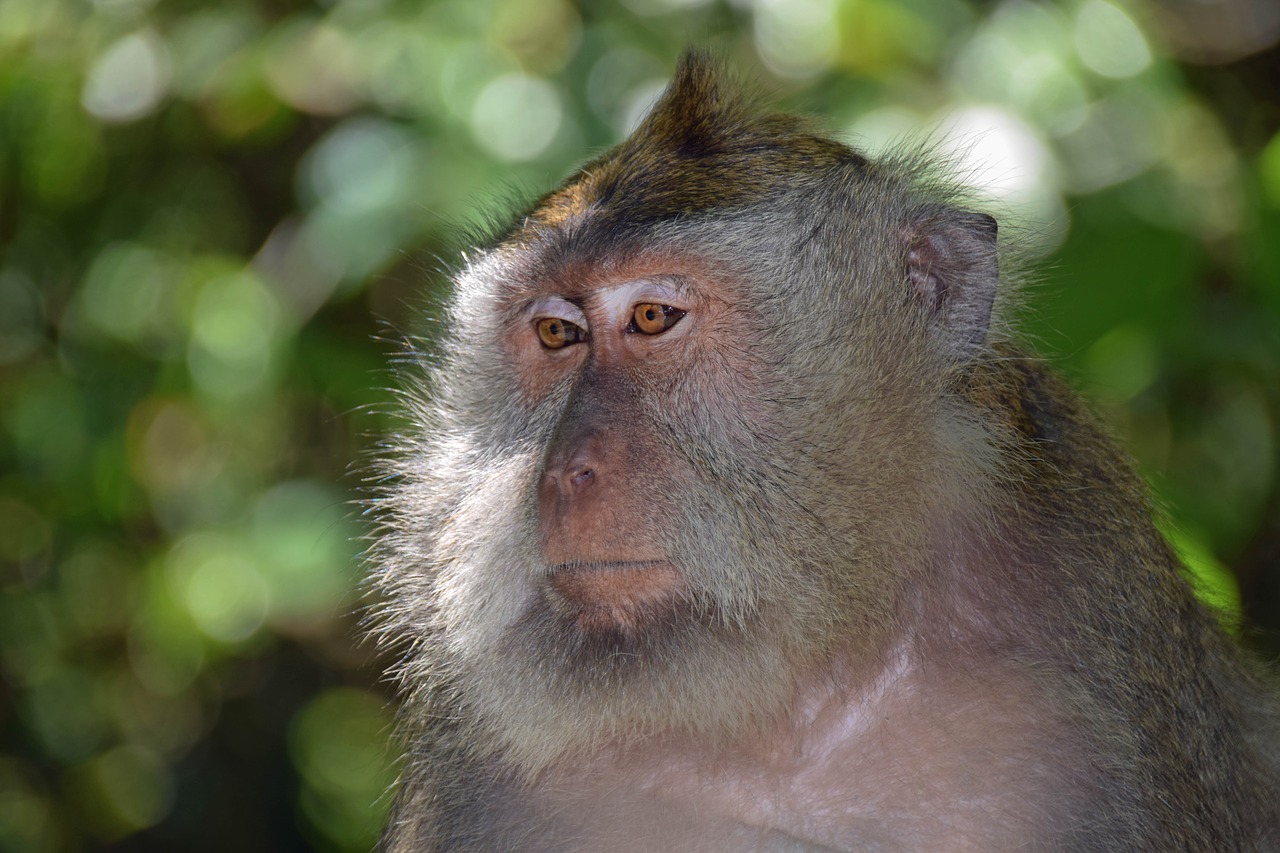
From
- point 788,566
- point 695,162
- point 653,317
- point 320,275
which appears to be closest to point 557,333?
point 653,317

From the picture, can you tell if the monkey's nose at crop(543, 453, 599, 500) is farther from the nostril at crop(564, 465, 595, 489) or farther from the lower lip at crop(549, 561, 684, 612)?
the lower lip at crop(549, 561, 684, 612)

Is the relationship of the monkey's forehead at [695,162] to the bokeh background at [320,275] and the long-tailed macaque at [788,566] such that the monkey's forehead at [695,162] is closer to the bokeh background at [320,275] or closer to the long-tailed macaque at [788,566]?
the long-tailed macaque at [788,566]

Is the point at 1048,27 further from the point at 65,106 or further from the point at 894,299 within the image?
the point at 65,106

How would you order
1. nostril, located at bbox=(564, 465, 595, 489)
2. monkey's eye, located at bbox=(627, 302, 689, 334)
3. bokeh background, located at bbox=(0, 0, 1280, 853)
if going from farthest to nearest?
1. bokeh background, located at bbox=(0, 0, 1280, 853)
2. monkey's eye, located at bbox=(627, 302, 689, 334)
3. nostril, located at bbox=(564, 465, 595, 489)

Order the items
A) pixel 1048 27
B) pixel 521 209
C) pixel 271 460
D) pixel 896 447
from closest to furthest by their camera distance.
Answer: pixel 896 447 → pixel 521 209 → pixel 1048 27 → pixel 271 460

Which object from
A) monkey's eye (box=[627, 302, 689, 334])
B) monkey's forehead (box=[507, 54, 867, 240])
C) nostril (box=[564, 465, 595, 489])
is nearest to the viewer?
nostril (box=[564, 465, 595, 489])

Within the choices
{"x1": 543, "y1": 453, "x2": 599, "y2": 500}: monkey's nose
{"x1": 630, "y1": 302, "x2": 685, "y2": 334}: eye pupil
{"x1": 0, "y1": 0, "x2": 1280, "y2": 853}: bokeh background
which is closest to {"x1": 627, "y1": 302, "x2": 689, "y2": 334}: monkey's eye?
{"x1": 630, "y1": 302, "x2": 685, "y2": 334}: eye pupil

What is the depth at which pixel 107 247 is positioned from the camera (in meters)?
4.85

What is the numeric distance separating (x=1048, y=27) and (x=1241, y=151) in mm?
1496

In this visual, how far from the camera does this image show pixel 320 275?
13.2 ft

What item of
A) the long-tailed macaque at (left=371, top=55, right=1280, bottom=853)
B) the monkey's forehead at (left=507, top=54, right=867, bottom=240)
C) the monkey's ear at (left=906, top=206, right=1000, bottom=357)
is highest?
the monkey's forehead at (left=507, top=54, right=867, bottom=240)

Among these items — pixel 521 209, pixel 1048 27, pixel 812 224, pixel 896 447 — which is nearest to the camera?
pixel 896 447

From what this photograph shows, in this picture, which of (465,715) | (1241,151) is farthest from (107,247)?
(1241,151)

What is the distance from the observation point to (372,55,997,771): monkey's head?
220cm
